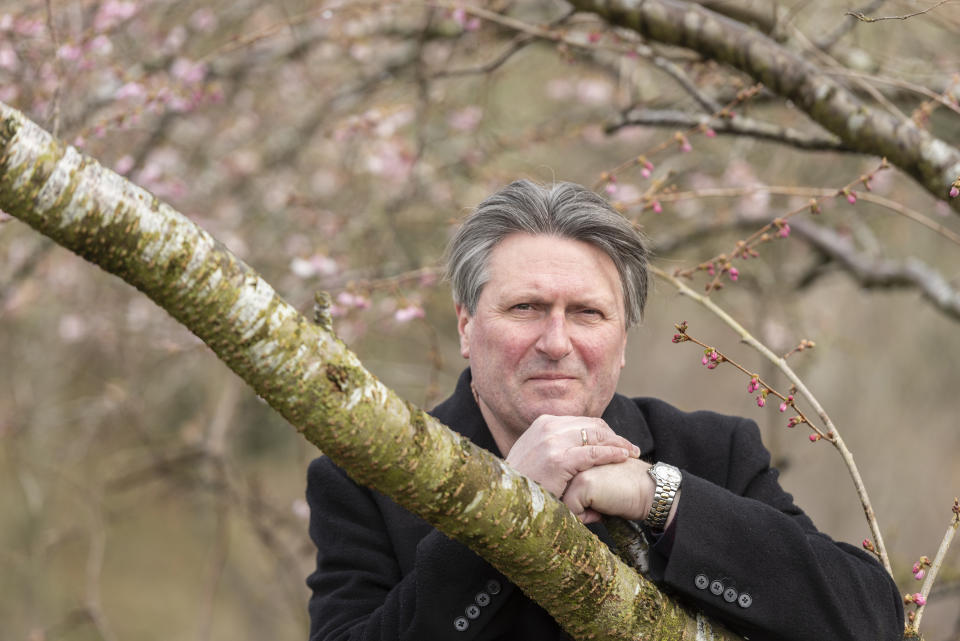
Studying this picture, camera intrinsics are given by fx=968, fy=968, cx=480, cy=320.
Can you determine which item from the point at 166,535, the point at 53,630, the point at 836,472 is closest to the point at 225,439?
the point at 53,630

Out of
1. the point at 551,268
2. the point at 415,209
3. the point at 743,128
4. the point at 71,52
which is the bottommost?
the point at 551,268

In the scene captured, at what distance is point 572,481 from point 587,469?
4cm

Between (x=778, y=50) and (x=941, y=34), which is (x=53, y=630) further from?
(x=941, y=34)

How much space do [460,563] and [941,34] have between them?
18.2 feet

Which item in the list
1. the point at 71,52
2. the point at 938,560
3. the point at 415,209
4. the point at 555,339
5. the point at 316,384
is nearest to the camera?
the point at 316,384

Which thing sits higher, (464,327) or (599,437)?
(464,327)

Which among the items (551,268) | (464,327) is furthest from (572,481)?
(464,327)

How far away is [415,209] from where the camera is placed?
592 centimetres

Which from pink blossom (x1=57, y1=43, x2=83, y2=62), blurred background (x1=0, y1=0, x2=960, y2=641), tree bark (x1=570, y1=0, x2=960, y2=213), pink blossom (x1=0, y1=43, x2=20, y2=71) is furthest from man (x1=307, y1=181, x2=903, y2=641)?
pink blossom (x1=0, y1=43, x2=20, y2=71)

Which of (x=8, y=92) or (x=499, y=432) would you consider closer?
(x=499, y=432)

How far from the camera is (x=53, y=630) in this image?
470 centimetres

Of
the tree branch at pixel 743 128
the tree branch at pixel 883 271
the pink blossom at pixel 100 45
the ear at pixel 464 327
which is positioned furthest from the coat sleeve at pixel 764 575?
the pink blossom at pixel 100 45

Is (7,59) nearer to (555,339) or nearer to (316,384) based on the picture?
(555,339)

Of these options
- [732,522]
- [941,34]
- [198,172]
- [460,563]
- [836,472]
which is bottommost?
[460,563]
